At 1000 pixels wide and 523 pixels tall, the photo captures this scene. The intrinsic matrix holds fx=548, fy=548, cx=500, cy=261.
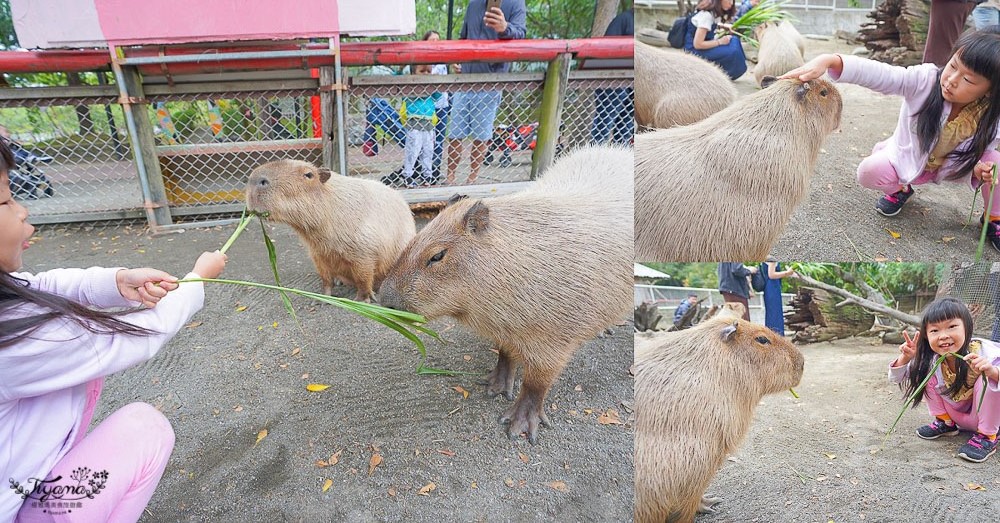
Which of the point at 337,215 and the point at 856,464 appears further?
the point at 337,215

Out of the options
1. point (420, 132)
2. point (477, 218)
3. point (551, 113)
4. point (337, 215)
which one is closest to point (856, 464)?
point (477, 218)

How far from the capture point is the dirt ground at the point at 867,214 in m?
0.98

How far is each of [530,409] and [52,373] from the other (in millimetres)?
1738

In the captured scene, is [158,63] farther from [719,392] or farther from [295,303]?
[719,392]

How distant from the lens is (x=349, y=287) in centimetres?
399

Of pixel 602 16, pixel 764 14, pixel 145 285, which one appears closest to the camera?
pixel 764 14

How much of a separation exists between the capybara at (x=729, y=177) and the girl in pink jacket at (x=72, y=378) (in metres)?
1.37

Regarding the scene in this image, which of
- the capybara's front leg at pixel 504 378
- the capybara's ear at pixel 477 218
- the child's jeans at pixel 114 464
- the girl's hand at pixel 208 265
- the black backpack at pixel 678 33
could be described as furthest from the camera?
the capybara's front leg at pixel 504 378

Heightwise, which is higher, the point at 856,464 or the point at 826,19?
the point at 826,19

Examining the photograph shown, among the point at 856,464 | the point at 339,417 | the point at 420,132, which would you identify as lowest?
the point at 339,417

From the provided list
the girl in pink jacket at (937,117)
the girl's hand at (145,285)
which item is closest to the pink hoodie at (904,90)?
the girl in pink jacket at (937,117)

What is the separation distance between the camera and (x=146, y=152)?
3223 millimetres

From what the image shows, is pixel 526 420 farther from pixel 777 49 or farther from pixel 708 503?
pixel 777 49

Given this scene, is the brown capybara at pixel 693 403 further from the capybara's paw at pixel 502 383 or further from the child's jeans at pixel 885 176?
the capybara's paw at pixel 502 383
